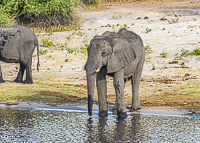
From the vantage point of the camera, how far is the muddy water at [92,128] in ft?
26.9

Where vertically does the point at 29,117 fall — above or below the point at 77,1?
below

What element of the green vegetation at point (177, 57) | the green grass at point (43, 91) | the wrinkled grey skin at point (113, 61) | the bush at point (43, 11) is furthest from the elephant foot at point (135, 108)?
the bush at point (43, 11)

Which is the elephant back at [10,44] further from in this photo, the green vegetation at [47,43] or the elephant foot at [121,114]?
the elephant foot at [121,114]

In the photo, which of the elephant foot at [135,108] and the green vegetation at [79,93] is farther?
the green vegetation at [79,93]

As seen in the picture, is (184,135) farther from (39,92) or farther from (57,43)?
(57,43)

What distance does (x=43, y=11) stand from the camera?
66.9ft

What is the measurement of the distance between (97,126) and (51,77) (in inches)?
208

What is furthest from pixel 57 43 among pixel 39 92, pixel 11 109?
pixel 11 109

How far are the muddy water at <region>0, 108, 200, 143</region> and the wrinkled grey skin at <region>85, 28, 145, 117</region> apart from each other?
0.36 metres

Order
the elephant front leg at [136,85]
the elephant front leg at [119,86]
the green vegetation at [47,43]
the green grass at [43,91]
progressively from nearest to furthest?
the elephant front leg at [119,86] → the elephant front leg at [136,85] → the green grass at [43,91] → the green vegetation at [47,43]

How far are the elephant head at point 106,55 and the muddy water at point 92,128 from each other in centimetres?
51

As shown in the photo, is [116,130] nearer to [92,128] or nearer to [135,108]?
[92,128]

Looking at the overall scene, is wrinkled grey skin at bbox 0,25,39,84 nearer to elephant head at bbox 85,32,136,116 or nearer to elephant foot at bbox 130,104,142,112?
elephant foot at bbox 130,104,142,112

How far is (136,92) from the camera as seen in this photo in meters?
10.1
